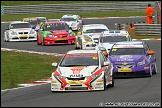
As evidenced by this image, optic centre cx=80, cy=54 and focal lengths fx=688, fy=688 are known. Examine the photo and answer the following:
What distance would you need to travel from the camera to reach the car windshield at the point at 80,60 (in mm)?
19139

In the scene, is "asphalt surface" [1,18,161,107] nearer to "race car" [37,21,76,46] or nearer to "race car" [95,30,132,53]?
"race car" [95,30,132,53]

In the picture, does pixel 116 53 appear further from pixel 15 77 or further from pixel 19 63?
pixel 19 63

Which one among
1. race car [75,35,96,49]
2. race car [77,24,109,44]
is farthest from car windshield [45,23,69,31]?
race car [75,35,96,49]

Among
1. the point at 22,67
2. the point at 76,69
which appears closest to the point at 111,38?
the point at 22,67

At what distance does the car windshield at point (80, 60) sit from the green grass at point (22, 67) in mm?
2123

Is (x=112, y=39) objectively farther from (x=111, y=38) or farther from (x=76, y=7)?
(x=76, y=7)

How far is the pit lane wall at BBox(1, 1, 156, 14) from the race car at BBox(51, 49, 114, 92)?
44065mm

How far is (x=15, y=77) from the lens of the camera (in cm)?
2306

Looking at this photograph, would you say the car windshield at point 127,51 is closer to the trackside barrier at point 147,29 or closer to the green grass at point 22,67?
the green grass at point 22,67

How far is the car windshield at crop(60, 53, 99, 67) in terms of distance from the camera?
19.1m

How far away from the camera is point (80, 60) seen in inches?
762

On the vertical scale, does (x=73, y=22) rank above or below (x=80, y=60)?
above

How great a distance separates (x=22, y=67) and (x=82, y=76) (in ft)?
26.8

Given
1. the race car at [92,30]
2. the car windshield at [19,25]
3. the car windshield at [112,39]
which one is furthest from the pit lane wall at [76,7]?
the car windshield at [112,39]
